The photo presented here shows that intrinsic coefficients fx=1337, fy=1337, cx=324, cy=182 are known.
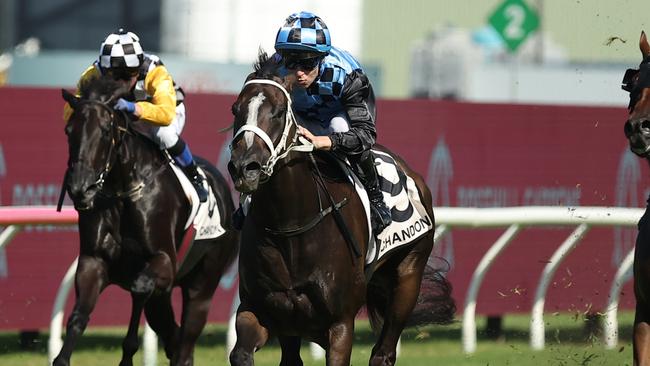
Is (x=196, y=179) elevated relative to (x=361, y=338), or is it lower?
elevated

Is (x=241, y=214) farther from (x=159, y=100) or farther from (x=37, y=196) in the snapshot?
(x=37, y=196)

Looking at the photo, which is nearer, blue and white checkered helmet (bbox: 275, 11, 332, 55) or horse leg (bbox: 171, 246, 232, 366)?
blue and white checkered helmet (bbox: 275, 11, 332, 55)

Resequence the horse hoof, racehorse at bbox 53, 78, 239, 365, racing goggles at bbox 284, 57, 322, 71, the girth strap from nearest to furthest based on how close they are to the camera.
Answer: the girth strap → racing goggles at bbox 284, 57, 322, 71 → racehorse at bbox 53, 78, 239, 365 → the horse hoof

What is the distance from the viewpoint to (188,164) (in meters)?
7.59

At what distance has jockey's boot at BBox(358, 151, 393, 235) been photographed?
5950 millimetres

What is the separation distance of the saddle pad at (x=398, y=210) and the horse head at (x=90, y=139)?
1326 mm

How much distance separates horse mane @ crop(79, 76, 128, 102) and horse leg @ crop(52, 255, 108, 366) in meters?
0.82

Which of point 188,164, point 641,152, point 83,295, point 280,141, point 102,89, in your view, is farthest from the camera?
point 188,164

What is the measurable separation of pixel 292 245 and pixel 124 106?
1825 mm

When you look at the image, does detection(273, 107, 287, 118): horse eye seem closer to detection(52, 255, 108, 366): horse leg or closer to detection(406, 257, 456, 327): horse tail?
detection(52, 255, 108, 366): horse leg

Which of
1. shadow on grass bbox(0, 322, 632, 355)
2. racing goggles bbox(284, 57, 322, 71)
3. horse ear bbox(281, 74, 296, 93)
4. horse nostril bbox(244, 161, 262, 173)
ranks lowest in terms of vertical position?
shadow on grass bbox(0, 322, 632, 355)

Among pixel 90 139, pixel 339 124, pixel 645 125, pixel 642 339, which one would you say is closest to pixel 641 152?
pixel 645 125

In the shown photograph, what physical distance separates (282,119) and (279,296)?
74 centimetres

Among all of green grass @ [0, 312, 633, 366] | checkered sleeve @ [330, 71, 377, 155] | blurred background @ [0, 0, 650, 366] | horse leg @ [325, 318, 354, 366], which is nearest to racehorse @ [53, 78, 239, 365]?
green grass @ [0, 312, 633, 366]
